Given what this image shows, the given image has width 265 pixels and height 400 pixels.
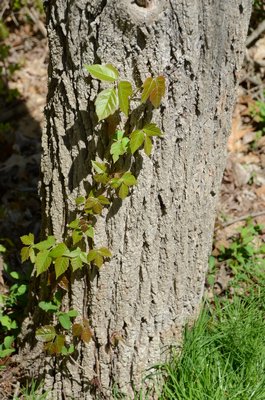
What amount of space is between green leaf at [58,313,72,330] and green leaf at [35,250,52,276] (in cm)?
27

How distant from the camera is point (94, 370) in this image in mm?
2881

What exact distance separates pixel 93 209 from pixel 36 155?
7.90 feet

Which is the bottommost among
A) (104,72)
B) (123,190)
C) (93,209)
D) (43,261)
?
(43,261)

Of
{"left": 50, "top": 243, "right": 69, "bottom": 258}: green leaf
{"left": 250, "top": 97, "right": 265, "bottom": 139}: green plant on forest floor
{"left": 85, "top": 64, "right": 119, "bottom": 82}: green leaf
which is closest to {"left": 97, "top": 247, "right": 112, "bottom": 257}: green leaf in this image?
{"left": 50, "top": 243, "right": 69, "bottom": 258}: green leaf

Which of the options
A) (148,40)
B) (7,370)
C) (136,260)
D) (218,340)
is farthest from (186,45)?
(7,370)

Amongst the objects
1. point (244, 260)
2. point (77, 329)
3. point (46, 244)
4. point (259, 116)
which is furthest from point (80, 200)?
point (259, 116)

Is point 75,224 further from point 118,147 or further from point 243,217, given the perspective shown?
point 243,217

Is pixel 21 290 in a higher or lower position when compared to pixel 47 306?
lower

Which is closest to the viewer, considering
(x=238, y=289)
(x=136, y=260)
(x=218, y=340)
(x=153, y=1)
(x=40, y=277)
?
(x=153, y=1)

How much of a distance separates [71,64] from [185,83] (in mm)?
441

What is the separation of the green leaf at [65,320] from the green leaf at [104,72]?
3.68ft

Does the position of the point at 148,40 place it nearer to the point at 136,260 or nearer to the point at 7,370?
the point at 136,260

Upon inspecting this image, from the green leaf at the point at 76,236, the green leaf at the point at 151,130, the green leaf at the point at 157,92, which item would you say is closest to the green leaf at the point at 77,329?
the green leaf at the point at 76,236

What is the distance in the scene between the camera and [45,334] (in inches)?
109
